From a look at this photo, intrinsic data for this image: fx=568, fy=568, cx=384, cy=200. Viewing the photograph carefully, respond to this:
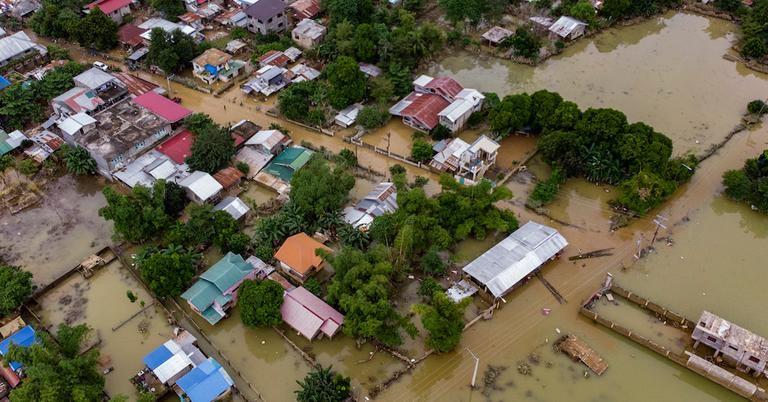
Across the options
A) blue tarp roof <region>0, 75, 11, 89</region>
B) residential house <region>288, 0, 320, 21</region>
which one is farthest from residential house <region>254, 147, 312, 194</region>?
blue tarp roof <region>0, 75, 11, 89</region>

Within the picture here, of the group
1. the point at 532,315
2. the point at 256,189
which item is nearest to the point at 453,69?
the point at 256,189

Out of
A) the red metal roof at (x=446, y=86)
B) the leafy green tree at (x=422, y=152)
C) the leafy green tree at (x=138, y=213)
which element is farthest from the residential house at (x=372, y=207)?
the leafy green tree at (x=138, y=213)

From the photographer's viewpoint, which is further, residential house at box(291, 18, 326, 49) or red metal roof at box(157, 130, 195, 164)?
residential house at box(291, 18, 326, 49)

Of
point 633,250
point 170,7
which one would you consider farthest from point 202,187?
point 633,250

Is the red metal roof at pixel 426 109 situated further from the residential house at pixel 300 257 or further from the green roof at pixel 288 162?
the residential house at pixel 300 257

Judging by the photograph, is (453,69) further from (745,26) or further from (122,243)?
(122,243)

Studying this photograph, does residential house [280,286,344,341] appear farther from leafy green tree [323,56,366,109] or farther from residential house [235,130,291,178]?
leafy green tree [323,56,366,109]

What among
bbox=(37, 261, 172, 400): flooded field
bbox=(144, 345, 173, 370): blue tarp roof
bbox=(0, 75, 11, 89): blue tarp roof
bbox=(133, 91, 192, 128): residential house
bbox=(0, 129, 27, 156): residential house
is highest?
bbox=(133, 91, 192, 128): residential house
